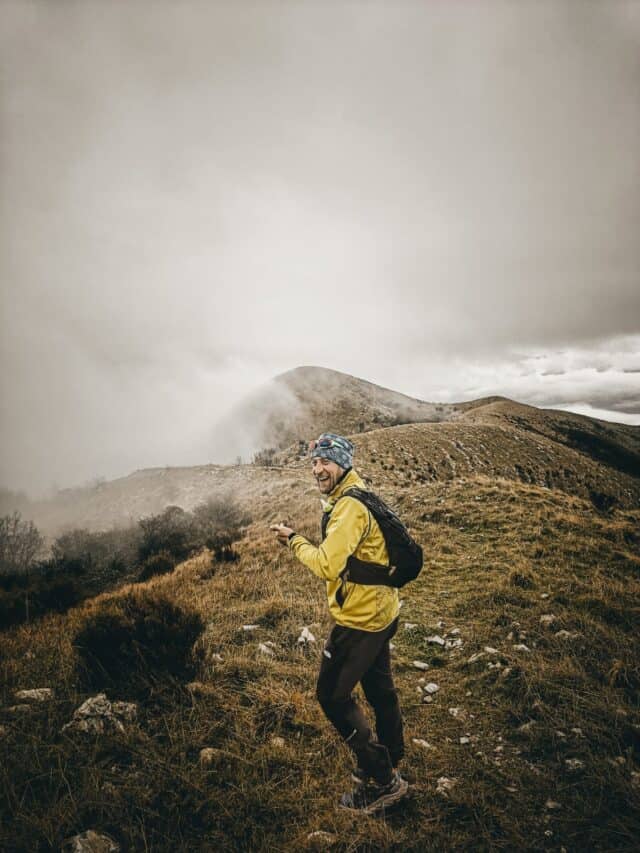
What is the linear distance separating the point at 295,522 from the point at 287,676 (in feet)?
31.0

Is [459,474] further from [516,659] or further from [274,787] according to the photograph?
[274,787]

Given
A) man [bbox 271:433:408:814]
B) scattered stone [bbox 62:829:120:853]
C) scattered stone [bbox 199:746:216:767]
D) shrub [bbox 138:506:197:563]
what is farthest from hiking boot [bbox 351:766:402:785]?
shrub [bbox 138:506:197:563]

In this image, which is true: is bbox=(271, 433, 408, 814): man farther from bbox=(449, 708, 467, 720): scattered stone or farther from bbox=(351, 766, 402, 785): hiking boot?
bbox=(449, 708, 467, 720): scattered stone

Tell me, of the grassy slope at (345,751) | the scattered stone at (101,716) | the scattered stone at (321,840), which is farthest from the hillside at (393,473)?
the scattered stone at (321,840)

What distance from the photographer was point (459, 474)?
3195cm

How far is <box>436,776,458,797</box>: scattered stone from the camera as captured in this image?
113 inches

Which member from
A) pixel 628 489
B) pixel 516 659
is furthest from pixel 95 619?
pixel 628 489

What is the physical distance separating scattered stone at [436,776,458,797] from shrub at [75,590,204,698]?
2758 millimetres

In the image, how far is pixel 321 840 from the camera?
2475mm

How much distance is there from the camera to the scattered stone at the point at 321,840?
8.03 feet

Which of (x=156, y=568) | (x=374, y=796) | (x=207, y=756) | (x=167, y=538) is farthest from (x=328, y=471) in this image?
(x=167, y=538)

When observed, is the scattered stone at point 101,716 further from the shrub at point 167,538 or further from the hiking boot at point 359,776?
the shrub at point 167,538

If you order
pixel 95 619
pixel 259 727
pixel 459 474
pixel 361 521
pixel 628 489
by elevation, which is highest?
pixel 361 521

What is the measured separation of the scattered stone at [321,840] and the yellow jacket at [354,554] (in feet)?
4.61
